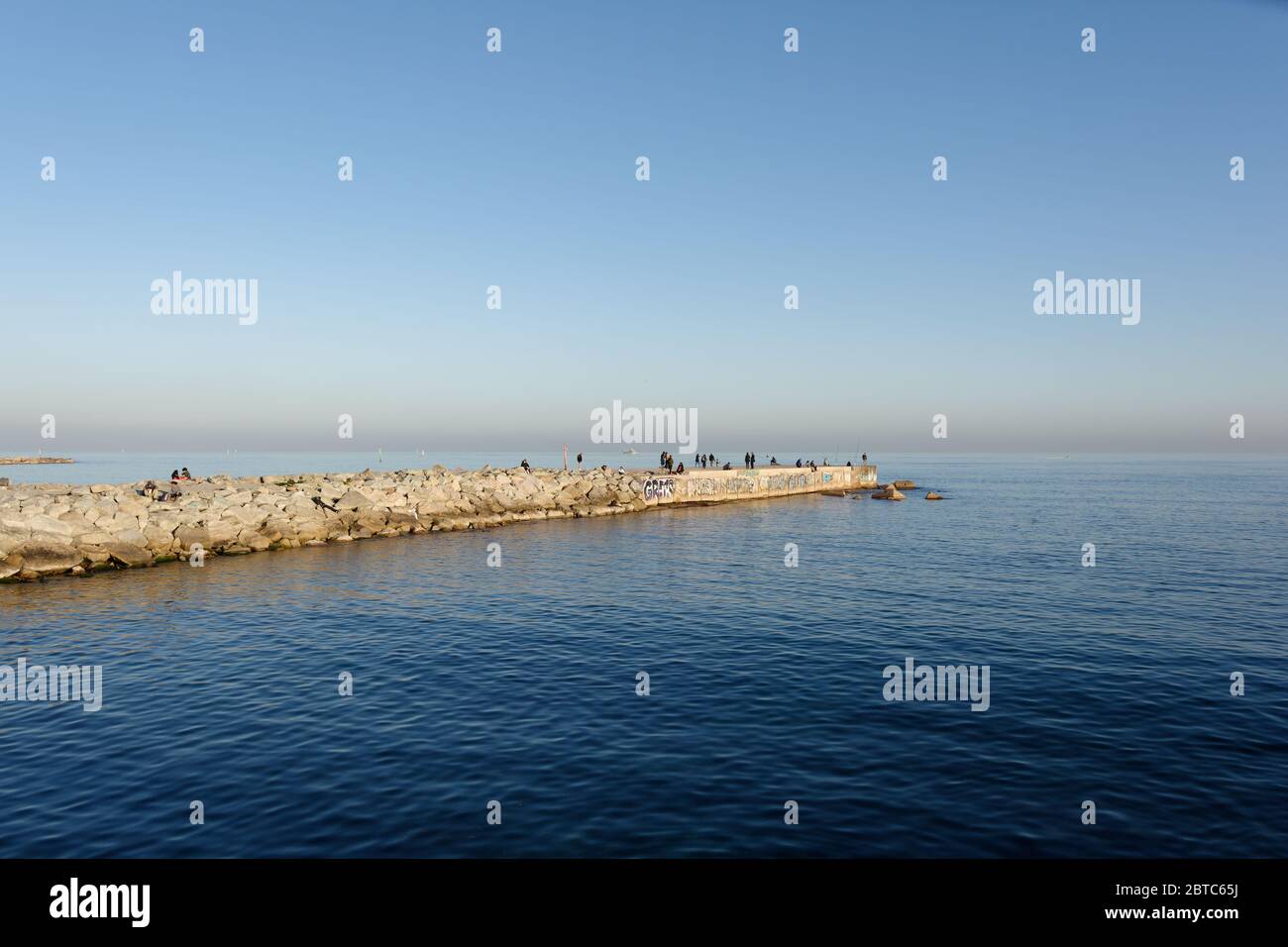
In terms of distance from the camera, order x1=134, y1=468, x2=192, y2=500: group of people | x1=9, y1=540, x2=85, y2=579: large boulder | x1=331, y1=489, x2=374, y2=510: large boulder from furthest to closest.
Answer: x1=331, y1=489, x2=374, y2=510: large boulder
x1=134, y1=468, x2=192, y2=500: group of people
x1=9, y1=540, x2=85, y2=579: large boulder

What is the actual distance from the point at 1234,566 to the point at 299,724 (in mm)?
46859

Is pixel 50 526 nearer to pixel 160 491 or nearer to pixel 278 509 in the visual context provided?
pixel 160 491

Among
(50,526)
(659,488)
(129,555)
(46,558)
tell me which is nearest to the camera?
(46,558)

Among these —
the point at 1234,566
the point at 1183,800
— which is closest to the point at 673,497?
the point at 1234,566

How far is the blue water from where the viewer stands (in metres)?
12.1

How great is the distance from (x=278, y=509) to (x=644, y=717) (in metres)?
37.4

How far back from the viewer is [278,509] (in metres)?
46.4

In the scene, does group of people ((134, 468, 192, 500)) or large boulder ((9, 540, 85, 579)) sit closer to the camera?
large boulder ((9, 540, 85, 579))

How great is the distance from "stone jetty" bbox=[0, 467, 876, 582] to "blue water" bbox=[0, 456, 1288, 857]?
3370 millimetres
